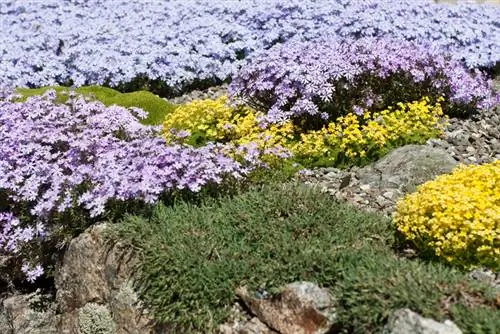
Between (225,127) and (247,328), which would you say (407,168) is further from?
Answer: (247,328)

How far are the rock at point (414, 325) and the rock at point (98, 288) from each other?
1.91 metres

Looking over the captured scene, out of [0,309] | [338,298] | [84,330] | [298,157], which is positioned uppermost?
[338,298]

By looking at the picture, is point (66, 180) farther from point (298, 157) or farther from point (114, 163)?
point (298, 157)

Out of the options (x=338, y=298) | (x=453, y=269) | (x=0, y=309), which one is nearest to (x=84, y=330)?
(x=0, y=309)

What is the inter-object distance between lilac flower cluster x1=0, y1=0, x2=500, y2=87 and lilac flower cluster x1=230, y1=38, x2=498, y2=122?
82.1 inches

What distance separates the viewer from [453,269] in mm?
5008

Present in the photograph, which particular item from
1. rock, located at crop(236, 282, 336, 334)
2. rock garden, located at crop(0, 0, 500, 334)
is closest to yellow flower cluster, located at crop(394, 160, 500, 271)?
rock garden, located at crop(0, 0, 500, 334)

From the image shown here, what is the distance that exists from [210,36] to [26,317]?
5975 mm

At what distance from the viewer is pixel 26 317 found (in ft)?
22.6

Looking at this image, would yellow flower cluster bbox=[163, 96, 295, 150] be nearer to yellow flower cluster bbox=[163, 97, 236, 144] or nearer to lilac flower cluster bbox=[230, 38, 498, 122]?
yellow flower cluster bbox=[163, 97, 236, 144]

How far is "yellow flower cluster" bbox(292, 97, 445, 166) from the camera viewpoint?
7.59 meters

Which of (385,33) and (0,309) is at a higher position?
(385,33)

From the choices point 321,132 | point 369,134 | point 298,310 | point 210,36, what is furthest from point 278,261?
point 210,36

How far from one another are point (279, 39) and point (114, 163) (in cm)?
578
